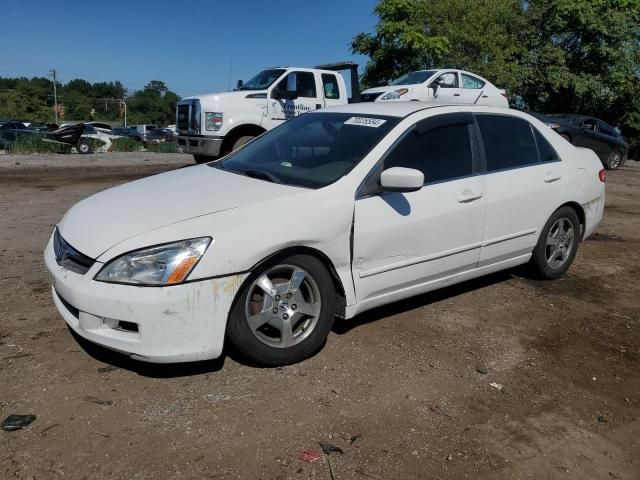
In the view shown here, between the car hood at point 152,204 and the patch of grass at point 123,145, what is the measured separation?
1839 cm

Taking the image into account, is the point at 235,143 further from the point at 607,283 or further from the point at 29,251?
the point at 607,283

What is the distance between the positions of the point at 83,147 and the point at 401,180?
17156 mm

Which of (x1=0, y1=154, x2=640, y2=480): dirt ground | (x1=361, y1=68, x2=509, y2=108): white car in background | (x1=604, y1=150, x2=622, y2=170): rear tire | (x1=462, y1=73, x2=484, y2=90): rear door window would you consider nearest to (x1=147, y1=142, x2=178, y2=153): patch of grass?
(x1=361, y1=68, x2=509, y2=108): white car in background

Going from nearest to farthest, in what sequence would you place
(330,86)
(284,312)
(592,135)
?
(284,312), (330,86), (592,135)

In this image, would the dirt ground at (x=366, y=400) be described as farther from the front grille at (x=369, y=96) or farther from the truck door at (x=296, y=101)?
the front grille at (x=369, y=96)

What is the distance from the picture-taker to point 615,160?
53.1ft

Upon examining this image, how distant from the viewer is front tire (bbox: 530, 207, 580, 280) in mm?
4836

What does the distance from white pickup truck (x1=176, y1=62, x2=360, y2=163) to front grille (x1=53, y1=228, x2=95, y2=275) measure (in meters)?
7.35

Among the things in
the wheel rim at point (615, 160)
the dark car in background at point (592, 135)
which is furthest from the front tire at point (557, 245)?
the wheel rim at point (615, 160)

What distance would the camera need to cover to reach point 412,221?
12.1 feet

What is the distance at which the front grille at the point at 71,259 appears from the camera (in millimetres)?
3010

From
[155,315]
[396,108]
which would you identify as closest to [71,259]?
[155,315]

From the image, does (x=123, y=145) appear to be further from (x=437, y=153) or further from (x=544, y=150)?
(x=437, y=153)

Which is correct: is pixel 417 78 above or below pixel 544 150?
above
